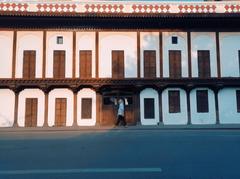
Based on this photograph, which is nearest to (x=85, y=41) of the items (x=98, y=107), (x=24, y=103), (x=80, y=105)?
(x=80, y=105)

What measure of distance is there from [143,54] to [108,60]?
2456mm

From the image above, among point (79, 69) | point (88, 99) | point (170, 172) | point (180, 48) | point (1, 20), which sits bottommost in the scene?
point (170, 172)

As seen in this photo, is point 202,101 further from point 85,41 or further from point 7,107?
point 7,107

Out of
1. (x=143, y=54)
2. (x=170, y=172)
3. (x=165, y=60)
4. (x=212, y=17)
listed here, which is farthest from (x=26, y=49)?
(x=170, y=172)

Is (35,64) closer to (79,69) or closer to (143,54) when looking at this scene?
(79,69)

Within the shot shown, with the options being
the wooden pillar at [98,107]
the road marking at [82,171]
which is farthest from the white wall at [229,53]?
the road marking at [82,171]

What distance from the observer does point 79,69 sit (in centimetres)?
2461

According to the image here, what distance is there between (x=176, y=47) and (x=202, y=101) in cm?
418

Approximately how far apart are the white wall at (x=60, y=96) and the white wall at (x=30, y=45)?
1635 mm

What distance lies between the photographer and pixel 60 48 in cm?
2489

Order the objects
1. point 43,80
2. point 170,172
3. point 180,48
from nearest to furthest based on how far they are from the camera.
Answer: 1. point 170,172
2. point 43,80
3. point 180,48

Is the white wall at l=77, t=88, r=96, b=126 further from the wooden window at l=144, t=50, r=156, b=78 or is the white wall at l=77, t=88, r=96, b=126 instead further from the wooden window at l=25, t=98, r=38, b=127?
the wooden window at l=144, t=50, r=156, b=78

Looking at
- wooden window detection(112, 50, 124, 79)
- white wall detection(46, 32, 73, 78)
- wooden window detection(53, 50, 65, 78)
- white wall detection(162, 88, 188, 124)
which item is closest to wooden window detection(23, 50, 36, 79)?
white wall detection(46, 32, 73, 78)

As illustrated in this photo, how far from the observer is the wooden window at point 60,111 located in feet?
79.7
